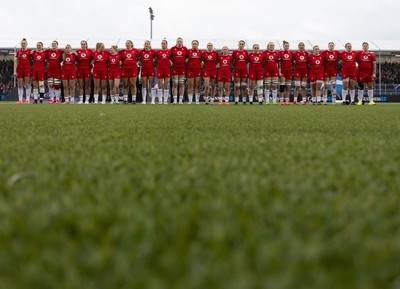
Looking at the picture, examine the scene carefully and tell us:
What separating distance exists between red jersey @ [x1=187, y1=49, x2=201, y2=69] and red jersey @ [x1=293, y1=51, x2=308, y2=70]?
115 inches

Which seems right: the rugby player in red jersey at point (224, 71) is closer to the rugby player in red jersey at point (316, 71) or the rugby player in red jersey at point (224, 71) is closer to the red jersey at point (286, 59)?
the red jersey at point (286, 59)

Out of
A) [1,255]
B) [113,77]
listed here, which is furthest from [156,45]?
[1,255]

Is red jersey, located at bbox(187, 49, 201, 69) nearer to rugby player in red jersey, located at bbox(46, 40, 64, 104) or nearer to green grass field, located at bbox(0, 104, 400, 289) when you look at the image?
rugby player in red jersey, located at bbox(46, 40, 64, 104)

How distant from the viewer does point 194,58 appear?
14922 millimetres

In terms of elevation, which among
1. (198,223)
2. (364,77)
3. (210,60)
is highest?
(210,60)

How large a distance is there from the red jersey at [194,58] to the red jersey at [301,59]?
9.59 feet

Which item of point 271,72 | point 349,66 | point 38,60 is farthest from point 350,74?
point 38,60

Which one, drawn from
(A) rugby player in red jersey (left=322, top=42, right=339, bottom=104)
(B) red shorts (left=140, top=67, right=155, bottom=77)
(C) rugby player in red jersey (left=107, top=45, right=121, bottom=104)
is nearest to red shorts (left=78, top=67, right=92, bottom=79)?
(C) rugby player in red jersey (left=107, top=45, right=121, bottom=104)

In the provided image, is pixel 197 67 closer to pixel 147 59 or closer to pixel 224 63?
pixel 224 63

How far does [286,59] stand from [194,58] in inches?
111

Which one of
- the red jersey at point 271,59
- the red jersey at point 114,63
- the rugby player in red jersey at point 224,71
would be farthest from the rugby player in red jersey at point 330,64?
the red jersey at point 114,63

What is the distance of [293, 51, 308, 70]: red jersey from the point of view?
14.9 metres

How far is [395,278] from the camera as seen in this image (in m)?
0.78

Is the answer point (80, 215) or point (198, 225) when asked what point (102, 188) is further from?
point (198, 225)
